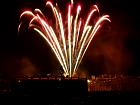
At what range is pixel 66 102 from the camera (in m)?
34.3

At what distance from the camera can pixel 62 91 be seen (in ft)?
119

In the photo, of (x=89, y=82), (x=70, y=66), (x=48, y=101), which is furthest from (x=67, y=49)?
(x=48, y=101)

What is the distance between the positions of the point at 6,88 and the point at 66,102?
8.18 m

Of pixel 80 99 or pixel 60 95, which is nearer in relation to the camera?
pixel 80 99

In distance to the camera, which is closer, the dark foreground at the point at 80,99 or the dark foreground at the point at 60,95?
the dark foreground at the point at 80,99

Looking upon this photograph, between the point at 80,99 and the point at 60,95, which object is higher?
the point at 60,95

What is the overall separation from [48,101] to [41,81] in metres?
2.80

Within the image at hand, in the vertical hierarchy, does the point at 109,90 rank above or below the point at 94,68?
below

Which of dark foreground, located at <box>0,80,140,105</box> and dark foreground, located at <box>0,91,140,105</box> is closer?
dark foreground, located at <box>0,91,140,105</box>

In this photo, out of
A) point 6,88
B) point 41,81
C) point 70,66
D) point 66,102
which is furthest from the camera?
point 70,66

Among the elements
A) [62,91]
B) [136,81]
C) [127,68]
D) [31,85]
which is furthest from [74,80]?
[127,68]

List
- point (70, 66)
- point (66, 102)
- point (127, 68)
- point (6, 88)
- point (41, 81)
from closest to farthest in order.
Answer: point (66, 102) < point (41, 81) < point (6, 88) < point (70, 66) < point (127, 68)

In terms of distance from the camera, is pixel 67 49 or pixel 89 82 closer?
pixel 89 82

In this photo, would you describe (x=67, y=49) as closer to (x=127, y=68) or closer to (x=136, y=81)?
(x=136, y=81)
